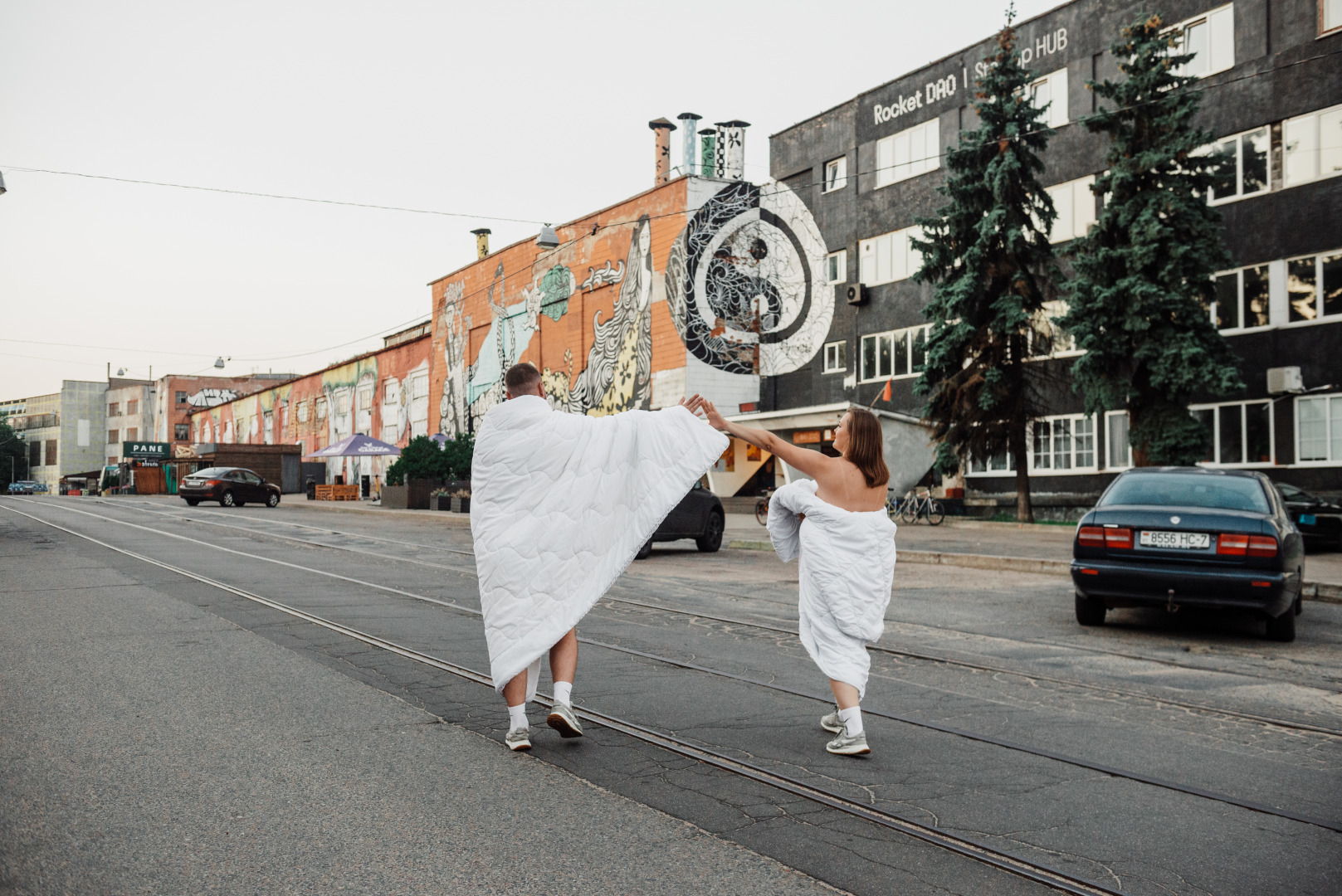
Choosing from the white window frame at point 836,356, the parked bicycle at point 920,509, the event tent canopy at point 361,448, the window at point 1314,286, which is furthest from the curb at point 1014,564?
the event tent canopy at point 361,448

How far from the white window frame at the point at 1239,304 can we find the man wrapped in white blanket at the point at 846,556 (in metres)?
22.8

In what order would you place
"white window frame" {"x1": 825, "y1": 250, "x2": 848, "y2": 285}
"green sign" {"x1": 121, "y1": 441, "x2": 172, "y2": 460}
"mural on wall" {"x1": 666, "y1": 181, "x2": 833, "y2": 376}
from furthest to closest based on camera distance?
"green sign" {"x1": 121, "y1": 441, "x2": 172, "y2": 460}, "mural on wall" {"x1": 666, "y1": 181, "x2": 833, "y2": 376}, "white window frame" {"x1": 825, "y1": 250, "x2": 848, "y2": 285}

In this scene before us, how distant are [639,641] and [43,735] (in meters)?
4.29

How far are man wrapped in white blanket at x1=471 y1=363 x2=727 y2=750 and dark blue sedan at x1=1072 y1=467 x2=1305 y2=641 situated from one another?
5.28m

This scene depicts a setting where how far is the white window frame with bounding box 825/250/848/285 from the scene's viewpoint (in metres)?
36.6

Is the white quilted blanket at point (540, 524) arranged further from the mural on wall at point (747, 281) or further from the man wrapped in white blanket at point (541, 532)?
the mural on wall at point (747, 281)

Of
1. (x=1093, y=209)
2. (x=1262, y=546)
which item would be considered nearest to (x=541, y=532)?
(x=1262, y=546)

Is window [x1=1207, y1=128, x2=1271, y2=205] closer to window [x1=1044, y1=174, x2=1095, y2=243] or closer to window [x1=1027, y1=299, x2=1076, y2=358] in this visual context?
window [x1=1044, y1=174, x2=1095, y2=243]

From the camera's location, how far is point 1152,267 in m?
23.7

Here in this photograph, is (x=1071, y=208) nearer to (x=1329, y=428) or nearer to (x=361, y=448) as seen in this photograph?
(x=1329, y=428)

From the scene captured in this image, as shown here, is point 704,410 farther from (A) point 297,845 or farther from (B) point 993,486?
(B) point 993,486

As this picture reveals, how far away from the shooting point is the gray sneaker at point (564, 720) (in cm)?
503

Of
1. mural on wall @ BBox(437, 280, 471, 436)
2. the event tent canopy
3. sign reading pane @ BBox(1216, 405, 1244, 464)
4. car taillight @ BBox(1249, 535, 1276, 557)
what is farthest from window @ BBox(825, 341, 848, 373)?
car taillight @ BBox(1249, 535, 1276, 557)

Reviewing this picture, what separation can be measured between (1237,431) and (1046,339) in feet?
15.9
